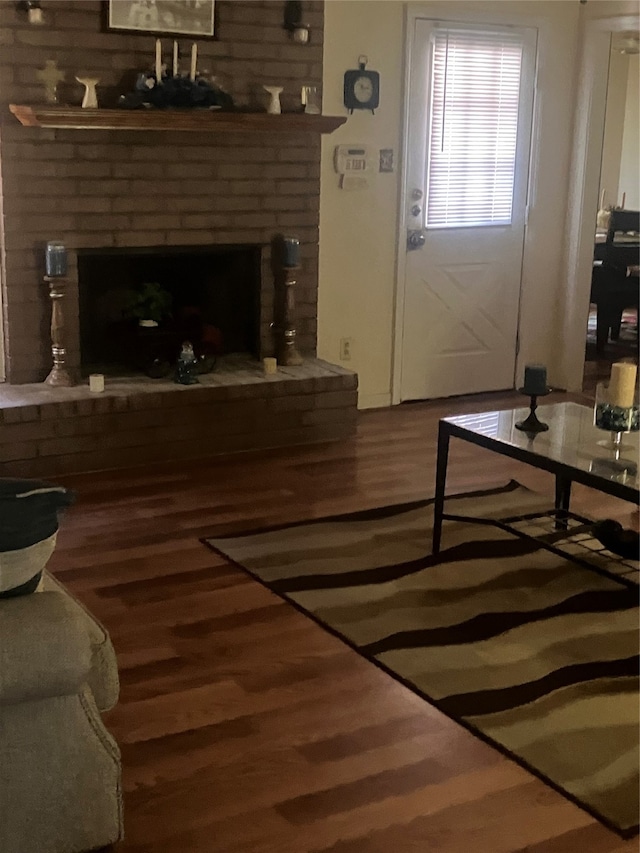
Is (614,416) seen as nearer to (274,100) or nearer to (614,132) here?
(274,100)

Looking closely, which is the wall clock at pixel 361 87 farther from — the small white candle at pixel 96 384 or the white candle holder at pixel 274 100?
the small white candle at pixel 96 384

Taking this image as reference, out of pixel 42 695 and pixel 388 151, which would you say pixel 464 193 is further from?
pixel 42 695

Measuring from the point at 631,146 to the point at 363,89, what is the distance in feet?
16.3

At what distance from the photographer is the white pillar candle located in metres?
3.24

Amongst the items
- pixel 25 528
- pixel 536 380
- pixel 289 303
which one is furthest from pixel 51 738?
pixel 289 303

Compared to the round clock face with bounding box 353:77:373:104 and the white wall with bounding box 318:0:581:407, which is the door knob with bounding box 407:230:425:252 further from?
the round clock face with bounding box 353:77:373:104

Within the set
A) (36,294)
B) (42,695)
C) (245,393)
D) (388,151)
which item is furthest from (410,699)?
(388,151)

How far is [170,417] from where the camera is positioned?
4.69 m

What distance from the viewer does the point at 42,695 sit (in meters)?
1.92

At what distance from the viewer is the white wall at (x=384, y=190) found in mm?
5301

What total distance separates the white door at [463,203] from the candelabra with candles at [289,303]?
0.76m

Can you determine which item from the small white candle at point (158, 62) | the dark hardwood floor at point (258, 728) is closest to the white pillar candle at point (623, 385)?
the dark hardwood floor at point (258, 728)

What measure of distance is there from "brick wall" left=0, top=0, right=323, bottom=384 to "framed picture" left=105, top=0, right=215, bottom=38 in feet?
0.15

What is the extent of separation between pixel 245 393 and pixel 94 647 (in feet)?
9.15
